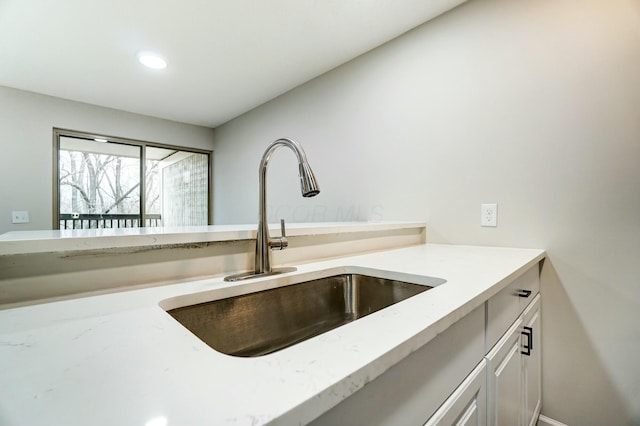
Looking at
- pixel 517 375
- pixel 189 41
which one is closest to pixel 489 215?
pixel 517 375

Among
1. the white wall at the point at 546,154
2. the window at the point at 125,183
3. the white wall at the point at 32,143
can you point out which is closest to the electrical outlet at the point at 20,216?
the white wall at the point at 32,143

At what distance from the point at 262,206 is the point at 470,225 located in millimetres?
1223

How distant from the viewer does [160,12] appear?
1.77m

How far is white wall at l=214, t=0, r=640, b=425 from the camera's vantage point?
4.02 ft

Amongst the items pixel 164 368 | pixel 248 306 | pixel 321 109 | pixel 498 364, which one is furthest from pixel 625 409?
pixel 321 109

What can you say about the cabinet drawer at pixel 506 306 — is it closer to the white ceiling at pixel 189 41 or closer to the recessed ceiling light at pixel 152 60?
the white ceiling at pixel 189 41

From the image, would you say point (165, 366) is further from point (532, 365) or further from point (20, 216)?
point (20, 216)

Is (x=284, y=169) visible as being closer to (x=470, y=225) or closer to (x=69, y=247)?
(x=470, y=225)

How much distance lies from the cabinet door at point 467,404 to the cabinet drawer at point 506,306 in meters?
0.09

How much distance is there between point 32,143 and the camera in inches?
110

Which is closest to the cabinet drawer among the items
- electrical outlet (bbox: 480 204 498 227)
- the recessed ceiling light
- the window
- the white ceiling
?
electrical outlet (bbox: 480 204 498 227)

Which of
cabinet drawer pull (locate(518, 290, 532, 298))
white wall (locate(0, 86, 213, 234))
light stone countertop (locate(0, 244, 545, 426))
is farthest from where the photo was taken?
white wall (locate(0, 86, 213, 234))

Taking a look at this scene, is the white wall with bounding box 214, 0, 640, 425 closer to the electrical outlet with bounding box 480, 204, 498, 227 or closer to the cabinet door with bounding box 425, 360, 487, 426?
the electrical outlet with bounding box 480, 204, 498, 227

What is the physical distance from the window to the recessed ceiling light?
1357 millimetres
